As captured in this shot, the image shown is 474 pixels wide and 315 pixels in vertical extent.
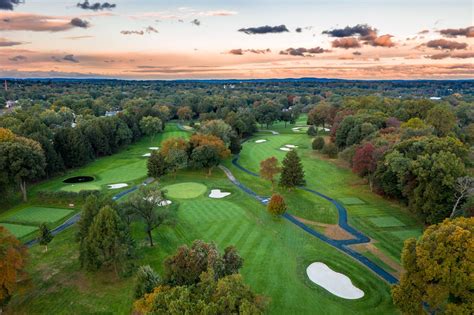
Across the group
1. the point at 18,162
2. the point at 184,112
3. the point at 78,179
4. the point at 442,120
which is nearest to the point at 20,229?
the point at 18,162

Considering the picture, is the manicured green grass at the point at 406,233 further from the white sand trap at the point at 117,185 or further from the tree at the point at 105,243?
the white sand trap at the point at 117,185

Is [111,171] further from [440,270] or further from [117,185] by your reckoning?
[440,270]

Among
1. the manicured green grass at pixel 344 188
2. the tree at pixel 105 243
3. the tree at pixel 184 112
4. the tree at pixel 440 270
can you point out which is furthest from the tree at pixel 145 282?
the tree at pixel 184 112

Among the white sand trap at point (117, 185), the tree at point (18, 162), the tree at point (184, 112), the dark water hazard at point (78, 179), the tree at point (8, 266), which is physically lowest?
the white sand trap at point (117, 185)

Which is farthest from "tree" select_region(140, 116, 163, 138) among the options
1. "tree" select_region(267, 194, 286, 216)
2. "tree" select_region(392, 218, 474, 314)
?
"tree" select_region(392, 218, 474, 314)

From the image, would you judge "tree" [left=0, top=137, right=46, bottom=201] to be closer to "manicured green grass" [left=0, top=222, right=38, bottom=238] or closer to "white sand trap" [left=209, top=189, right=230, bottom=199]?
"manicured green grass" [left=0, top=222, right=38, bottom=238]
